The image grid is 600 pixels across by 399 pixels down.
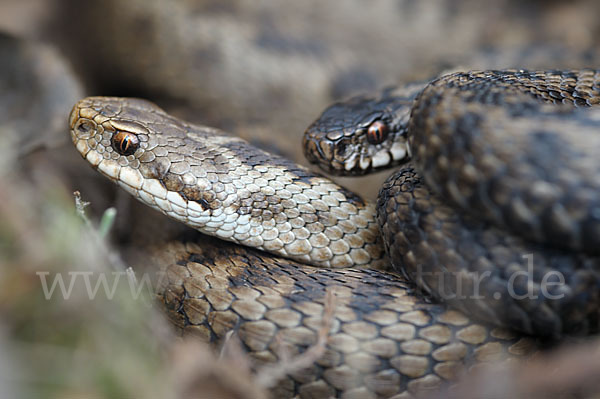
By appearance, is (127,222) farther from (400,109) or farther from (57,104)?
(400,109)

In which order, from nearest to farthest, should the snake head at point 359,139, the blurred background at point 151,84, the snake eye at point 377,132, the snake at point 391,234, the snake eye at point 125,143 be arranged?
the blurred background at point 151,84
the snake at point 391,234
the snake eye at point 125,143
the snake head at point 359,139
the snake eye at point 377,132

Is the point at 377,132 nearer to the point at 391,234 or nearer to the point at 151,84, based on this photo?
the point at 391,234

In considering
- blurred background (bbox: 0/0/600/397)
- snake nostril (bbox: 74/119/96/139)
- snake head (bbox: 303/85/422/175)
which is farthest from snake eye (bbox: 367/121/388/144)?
snake nostril (bbox: 74/119/96/139)

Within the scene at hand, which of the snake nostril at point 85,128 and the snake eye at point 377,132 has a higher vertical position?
the snake eye at point 377,132

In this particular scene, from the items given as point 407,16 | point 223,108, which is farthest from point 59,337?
point 407,16

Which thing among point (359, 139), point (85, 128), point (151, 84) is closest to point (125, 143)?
point (85, 128)

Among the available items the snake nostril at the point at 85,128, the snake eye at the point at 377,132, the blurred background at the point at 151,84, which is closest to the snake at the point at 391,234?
the snake nostril at the point at 85,128

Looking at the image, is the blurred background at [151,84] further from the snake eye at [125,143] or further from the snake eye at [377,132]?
the snake eye at [377,132]
